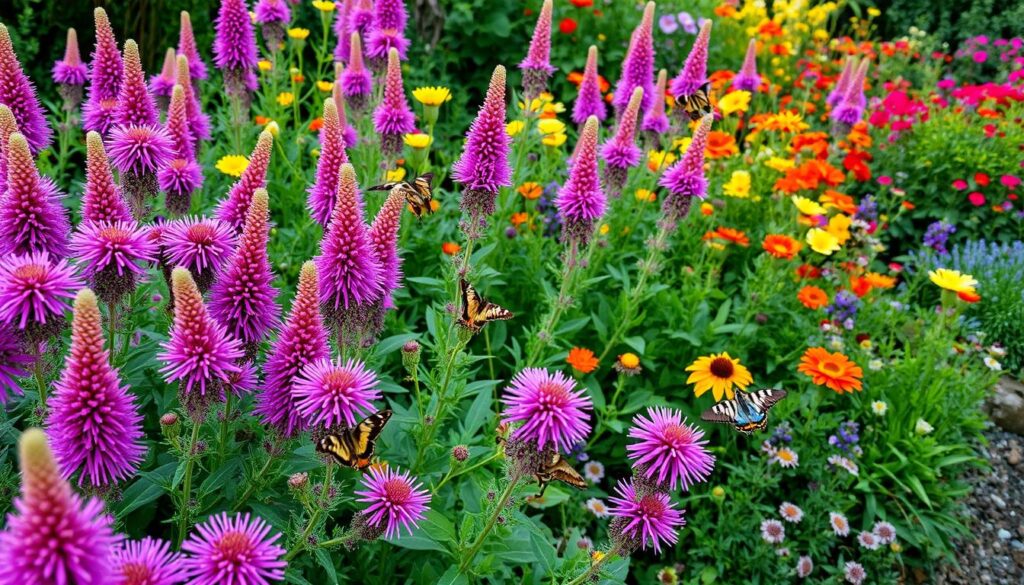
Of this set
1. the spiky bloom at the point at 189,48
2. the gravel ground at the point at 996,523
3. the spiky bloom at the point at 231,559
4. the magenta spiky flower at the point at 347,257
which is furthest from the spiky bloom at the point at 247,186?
the gravel ground at the point at 996,523

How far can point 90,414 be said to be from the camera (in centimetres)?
162

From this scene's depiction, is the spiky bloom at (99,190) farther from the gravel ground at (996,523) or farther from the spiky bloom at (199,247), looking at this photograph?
the gravel ground at (996,523)

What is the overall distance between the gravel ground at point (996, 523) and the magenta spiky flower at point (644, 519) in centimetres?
290

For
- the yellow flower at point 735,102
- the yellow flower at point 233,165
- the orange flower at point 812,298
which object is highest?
the yellow flower at point 233,165

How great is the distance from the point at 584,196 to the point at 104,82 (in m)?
2.08

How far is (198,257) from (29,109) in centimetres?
128

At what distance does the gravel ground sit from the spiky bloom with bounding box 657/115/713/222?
248 cm

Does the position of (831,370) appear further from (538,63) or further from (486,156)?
(538,63)

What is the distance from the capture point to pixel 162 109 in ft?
12.5

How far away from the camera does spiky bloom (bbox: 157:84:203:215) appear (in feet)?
9.11

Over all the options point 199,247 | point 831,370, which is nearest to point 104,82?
point 199,247

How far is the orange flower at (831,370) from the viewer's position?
12.1 feet

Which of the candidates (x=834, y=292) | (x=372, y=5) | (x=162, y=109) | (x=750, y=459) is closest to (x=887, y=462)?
(x=750, y=459)

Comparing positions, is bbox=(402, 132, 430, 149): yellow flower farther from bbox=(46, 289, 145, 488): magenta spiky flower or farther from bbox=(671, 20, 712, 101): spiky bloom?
bbox=(46, 289, 145, 488): magenta spiky flower
